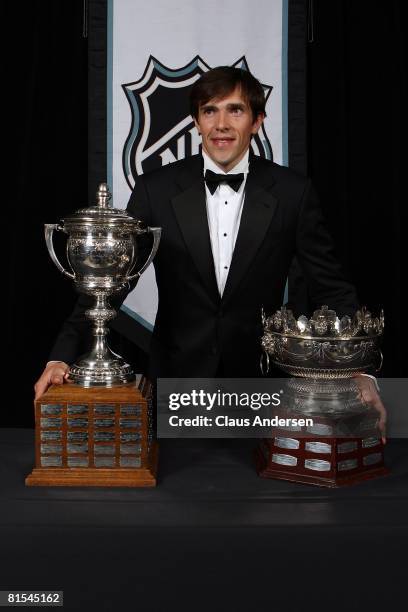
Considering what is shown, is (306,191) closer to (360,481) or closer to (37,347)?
(360,481)

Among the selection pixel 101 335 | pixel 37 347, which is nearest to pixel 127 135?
pixel 37 347

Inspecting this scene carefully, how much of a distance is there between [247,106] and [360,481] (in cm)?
109

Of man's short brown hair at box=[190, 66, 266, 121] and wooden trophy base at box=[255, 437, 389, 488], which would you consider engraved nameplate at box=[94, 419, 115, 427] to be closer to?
wooden trophy base at box=[255, 437, 389, 488]

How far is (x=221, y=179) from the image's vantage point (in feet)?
6.92

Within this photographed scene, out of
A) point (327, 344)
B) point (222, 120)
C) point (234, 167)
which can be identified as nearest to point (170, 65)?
point (234, 167)

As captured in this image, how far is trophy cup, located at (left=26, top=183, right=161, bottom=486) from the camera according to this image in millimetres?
1410

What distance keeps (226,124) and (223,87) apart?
0.10m

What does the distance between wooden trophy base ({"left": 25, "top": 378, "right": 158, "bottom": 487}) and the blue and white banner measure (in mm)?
1519

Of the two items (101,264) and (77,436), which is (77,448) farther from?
(101,264)

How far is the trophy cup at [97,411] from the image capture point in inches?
55.5

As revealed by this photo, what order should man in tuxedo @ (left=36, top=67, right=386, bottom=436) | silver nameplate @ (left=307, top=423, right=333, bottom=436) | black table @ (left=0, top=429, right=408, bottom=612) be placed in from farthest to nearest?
man in tuxedo @ (left=36, top=67, right=386, bottom=436) → silver nameplate @ (left=307, top=423, right=333, bottom=436) → black table @ (left=0, top=429, right=408, bottom=612)

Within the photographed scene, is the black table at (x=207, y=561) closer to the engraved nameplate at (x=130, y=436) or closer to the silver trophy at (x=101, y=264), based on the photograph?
the engraved nameplate at (x=130, y=436)

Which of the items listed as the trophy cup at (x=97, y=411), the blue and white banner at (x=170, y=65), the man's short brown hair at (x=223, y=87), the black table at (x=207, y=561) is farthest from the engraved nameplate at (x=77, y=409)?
the blue and white banner at (x=170, y=65)

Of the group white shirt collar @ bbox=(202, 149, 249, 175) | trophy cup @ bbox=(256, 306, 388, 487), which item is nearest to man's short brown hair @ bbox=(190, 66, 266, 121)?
white shirt collar @ bbox=(202, 149, 249, 175)
